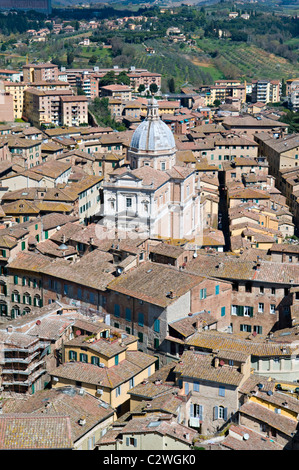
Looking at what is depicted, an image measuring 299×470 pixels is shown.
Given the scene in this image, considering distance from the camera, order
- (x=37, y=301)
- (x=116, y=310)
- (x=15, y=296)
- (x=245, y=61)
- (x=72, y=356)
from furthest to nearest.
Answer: (x=245, y=61) < (x=15, y=296) < (x=37, y=301) < (x=116, y=310) < (x=72, y=356)

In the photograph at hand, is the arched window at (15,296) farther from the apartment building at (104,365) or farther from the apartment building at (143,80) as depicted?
the apartment building at (143,80)

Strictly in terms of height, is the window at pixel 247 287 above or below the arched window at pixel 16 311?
above

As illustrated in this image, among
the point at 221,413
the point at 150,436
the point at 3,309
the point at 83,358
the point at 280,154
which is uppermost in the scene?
the point at 150,436

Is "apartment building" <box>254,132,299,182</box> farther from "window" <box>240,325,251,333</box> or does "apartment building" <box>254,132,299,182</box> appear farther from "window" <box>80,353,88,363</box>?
"window" <box>80,353,88,363</box>

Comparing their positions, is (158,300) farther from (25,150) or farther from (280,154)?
(280,154)

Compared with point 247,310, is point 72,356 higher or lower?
higher

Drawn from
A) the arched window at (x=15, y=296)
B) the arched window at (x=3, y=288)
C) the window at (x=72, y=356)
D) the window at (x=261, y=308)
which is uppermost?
the window at (x=72, y=356)

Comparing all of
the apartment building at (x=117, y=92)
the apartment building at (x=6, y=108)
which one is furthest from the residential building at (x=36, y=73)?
the apartment building at (x=6, y=108)

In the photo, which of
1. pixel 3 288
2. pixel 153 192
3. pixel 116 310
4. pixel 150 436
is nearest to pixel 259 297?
pixel 116 310

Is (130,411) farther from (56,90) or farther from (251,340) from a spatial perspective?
(56,90)

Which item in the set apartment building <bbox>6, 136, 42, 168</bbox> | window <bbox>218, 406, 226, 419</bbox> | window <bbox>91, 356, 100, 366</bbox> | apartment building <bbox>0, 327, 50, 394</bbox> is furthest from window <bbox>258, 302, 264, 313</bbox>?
apartment building <bbox>6, 136, 42, 168</bbox>
